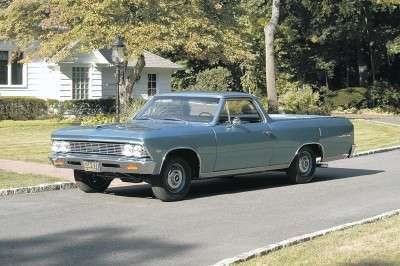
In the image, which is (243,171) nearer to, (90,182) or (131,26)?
(90,182)

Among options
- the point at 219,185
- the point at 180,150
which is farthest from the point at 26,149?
the point at 180,150

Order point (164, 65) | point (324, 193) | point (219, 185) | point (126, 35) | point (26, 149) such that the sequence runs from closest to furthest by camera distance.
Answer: point (324, 193) → point (219, 185) → point (26, 149) → point (126, 35) → point (164, 65)

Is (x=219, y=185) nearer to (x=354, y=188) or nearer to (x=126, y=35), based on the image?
(x=354, y=188)

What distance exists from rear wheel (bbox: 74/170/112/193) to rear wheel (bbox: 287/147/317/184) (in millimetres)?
3614

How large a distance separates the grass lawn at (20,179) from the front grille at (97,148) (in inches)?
56.3

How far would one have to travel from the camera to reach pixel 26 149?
19.9 m

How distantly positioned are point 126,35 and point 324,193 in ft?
48.1

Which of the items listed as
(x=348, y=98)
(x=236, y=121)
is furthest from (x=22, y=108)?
(x=348, y=98)

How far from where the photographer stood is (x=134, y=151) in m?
11.4

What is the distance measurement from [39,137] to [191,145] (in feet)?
43.6

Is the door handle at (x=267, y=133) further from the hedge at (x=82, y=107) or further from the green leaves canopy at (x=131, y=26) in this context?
the hedge at (x=82, y=107)

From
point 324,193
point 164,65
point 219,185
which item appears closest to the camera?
point 324,193

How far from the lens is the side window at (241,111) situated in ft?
42.6

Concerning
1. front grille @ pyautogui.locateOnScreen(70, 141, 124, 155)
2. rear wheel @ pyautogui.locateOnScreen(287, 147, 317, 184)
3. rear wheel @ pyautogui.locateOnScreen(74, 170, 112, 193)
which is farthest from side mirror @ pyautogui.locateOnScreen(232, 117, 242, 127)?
rear wheel @ pyautogui.locateOnScreen(74, 170, 112, 193)
